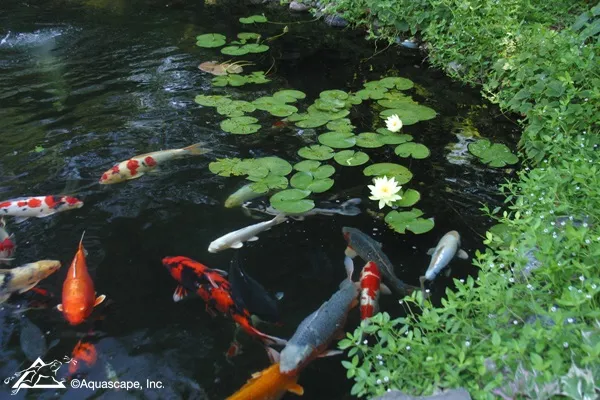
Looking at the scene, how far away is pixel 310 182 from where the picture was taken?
4023mm

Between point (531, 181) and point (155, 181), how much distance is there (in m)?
2.69

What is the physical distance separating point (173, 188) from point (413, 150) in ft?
6.35

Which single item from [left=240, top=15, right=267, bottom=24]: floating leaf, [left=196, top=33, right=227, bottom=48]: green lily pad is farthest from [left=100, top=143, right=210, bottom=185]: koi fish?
[left=240, top=15, right=267, bottom=24]: floating leaf

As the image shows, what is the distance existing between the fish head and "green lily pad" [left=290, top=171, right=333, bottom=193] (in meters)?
1.50

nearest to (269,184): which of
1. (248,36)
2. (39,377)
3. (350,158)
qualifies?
(350,158)

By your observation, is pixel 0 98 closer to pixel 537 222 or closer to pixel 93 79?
pixel 93 79

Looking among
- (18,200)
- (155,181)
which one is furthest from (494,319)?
(18,200)

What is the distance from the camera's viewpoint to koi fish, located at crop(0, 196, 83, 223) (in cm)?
374

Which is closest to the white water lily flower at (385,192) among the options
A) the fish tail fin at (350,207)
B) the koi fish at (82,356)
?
the fish tail fin at (350,207)

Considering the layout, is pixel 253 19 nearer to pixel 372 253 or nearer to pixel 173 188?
pixel 173 188

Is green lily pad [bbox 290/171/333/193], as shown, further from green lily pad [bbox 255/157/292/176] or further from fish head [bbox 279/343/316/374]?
fish head [bbox 279/343/316/374]

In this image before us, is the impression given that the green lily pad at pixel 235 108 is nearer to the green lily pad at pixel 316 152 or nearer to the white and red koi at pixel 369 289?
the green lily pad at pixel 316 152

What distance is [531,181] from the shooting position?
3145mm

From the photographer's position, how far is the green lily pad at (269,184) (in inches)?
157
